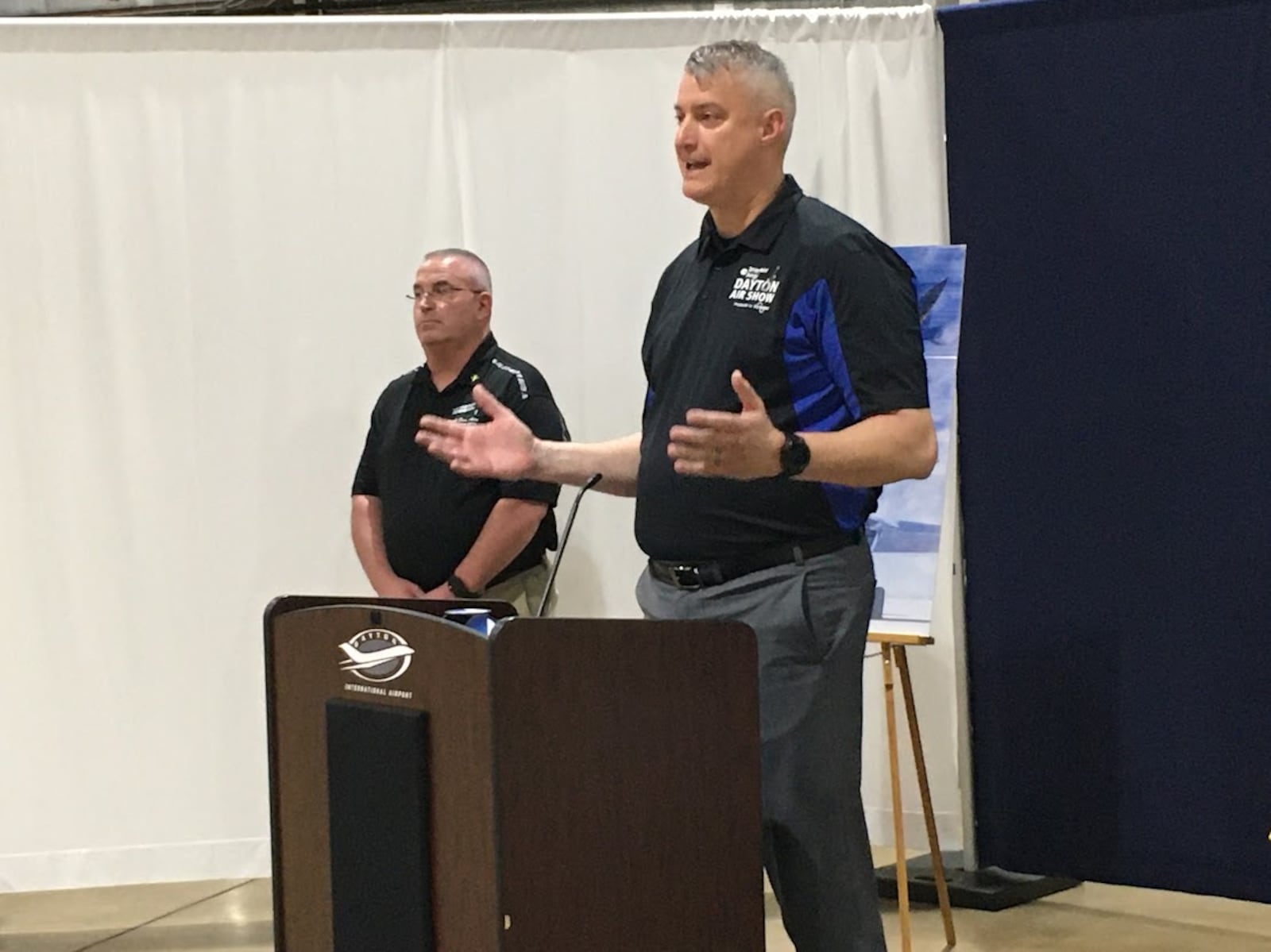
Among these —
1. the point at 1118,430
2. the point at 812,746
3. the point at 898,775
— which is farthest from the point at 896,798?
the point at 812,746

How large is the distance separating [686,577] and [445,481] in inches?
59.2

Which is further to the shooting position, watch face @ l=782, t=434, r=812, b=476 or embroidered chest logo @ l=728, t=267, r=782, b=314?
embroidered chest logo @ l=728, t=267, r=782, b=314

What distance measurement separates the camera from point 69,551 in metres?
4.15

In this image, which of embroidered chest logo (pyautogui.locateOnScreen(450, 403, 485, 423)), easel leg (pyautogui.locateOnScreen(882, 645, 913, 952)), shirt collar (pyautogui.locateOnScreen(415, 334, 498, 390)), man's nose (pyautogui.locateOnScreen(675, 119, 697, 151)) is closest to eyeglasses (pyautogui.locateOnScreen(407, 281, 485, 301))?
shirt collar (pyautogui.locateOnScreen(415, 334, 498, 390))

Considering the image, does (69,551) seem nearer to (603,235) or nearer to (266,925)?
(266,925)

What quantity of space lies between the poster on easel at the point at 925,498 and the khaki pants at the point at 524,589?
821 millimetres

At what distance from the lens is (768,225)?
2.51m

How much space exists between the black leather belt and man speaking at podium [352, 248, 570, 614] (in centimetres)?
134

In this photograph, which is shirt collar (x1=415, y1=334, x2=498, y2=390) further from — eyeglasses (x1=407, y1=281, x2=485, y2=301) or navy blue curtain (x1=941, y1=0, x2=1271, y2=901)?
navy blue curtain (x1=941, y1=0, x2=1271, y2=901)

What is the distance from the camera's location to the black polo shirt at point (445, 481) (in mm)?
3881

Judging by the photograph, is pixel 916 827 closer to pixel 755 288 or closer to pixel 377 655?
pixel 755 288

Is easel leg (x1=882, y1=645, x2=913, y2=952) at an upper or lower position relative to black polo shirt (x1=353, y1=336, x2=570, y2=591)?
lower

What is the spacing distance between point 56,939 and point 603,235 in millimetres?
2215

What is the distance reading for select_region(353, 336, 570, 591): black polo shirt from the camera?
3.88m
